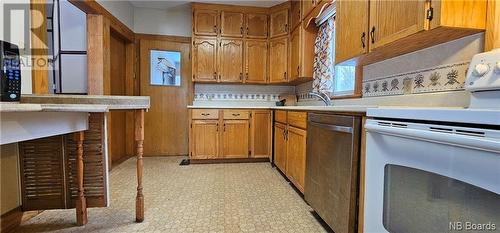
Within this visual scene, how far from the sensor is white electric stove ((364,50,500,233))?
629 millimetres

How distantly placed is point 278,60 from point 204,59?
120 centimetres

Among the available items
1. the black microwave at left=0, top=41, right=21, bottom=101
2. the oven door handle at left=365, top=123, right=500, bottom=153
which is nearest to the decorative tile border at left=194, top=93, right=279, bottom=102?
the black microwave at left=0, top=41, right=21, bottom=101

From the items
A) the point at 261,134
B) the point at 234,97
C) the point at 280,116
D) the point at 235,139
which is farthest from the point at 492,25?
the point at 234,97

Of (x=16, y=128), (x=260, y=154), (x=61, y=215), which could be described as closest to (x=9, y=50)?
(x=16, y=128)

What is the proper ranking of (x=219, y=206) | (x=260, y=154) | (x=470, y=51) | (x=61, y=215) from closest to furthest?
(x=470, y=51), (x=61, y=215), (x=219, y=206), (x=260, y=154)

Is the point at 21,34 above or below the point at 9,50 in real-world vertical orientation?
above

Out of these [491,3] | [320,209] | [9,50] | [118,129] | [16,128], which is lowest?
[320,209]

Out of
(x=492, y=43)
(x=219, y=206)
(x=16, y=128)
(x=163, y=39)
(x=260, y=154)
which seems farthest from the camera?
(x=163, y=39)

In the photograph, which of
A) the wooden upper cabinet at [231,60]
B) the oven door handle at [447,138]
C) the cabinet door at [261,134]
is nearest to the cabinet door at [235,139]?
the cabinet door at [261,134]

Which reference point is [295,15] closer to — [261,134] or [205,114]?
Result: [261,134]

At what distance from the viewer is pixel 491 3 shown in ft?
3.55

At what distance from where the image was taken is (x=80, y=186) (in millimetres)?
1693

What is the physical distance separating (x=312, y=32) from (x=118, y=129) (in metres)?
3.24

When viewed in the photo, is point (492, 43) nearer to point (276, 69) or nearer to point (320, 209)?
point (320, 209)
